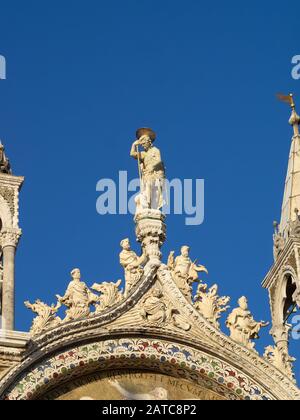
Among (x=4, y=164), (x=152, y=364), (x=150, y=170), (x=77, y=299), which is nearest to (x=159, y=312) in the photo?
(x=152, y=364)

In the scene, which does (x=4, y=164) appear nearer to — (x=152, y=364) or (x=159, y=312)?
(x=159, y=312)

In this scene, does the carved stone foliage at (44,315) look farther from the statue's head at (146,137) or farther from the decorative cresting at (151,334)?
the statue's head at (146,137)

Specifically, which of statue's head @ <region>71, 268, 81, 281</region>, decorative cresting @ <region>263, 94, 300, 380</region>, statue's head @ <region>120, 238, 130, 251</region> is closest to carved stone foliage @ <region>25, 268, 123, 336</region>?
statue's head @ <region>71, 268, 81, 281</region>

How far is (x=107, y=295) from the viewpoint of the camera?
23391 millimetres

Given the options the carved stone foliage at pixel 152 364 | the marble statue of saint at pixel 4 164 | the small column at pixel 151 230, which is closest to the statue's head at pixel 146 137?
the small column at pixel 151 230

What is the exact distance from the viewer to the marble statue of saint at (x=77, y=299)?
2306cm

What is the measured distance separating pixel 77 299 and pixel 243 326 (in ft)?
8.01

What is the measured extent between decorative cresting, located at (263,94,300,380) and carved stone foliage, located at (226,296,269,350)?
1.46 ft

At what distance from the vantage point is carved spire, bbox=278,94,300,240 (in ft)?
83.9

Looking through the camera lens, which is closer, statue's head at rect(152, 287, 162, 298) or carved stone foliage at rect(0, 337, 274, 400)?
carved stone foliage at rect(0, 337, 274, 400)

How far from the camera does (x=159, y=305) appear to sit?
23.6 meters

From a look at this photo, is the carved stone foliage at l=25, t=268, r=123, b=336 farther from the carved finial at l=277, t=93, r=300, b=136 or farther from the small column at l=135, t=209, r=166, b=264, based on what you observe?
the carved finial at l=277, t=93, r=300, b=136
